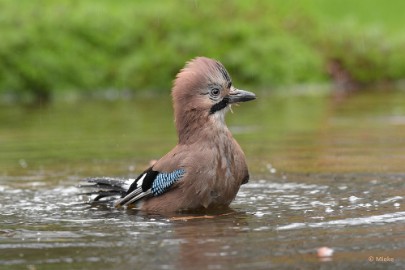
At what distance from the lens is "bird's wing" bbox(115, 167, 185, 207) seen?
8711mm

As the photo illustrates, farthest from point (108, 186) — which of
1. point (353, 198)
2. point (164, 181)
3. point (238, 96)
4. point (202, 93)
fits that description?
point (353, 198)

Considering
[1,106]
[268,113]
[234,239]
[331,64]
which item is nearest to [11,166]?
[234,239]

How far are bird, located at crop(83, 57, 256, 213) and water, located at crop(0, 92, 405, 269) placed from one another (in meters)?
0.19

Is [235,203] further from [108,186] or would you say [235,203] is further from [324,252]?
[324,252]

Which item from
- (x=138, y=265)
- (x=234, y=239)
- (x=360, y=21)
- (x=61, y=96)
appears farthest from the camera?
(x=360, y=21)

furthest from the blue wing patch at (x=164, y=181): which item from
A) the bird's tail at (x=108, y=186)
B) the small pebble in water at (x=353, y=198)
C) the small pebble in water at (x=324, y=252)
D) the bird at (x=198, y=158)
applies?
the small pebble in water at (x=324, y=252)

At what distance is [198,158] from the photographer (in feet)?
28.4

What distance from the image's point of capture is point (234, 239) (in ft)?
23.8

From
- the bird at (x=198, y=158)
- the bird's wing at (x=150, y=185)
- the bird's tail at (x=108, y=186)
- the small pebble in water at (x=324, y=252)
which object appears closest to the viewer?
the small pebble in water at (x=324, y=252)

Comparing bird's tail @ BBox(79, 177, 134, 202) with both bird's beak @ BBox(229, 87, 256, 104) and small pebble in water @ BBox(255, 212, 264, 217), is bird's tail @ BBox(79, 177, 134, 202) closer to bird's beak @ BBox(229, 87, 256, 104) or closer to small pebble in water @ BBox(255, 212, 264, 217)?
bird's beak @ BBox(229, 87, 256, 104)

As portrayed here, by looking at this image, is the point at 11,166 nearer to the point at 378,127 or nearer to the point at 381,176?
the point at 381,176

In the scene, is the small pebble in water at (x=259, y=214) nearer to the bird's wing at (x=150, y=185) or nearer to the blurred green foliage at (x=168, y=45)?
the bird's wing at (x=150, y=185)

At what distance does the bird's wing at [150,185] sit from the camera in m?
8.71

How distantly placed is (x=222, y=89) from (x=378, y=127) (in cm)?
782
